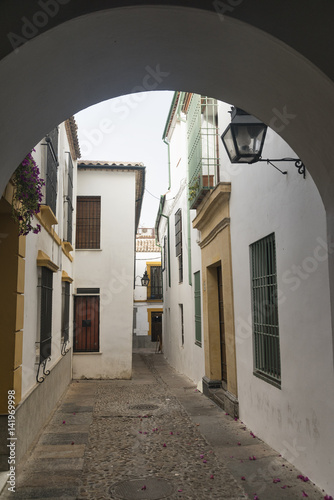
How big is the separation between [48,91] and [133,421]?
590cm

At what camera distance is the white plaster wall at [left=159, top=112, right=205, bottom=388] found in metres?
11.8

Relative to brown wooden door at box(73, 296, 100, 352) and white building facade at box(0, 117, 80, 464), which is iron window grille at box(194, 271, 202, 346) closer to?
white building facade at box(0, 117, 80, 464)

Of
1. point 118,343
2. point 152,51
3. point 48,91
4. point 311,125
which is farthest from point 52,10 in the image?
point 118,343

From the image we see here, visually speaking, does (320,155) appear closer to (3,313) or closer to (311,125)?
(311,125)

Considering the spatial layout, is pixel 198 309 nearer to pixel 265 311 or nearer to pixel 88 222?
pixel 88 222

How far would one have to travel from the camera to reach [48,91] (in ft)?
11.1

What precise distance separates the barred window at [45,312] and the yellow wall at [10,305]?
151 cm

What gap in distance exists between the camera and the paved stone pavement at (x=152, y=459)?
14.9 feet

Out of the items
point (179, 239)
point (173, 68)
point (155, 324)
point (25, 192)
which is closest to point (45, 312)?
point (25, 192)

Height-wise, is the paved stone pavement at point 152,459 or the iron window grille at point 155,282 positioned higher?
the iron window grille at point 155,282

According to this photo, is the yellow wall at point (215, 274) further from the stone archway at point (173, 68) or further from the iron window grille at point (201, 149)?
the stone archway at point (173, 68)

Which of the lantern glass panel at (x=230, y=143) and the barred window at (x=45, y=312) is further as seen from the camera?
the barred window at (x=45, y=312)

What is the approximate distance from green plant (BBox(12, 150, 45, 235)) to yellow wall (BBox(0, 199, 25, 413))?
12cm
